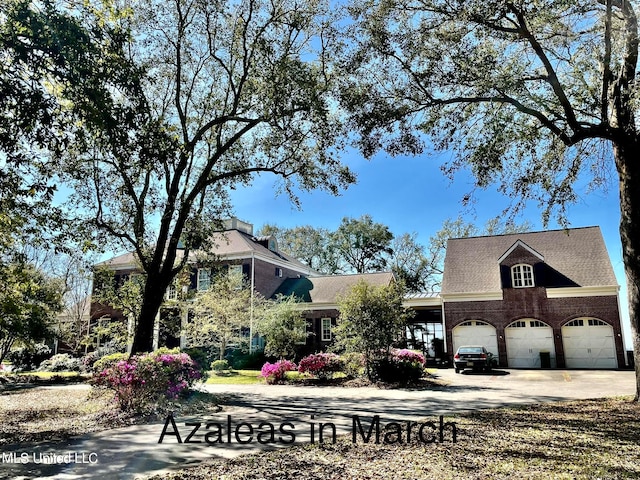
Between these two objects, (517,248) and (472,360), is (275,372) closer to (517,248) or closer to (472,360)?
(472,360)

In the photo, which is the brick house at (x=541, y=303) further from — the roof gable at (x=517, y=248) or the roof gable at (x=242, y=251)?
the roof gable at (x=242, y=251)

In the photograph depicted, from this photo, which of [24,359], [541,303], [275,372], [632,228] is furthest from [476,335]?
[24,359]

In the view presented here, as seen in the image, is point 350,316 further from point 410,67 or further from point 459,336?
point 459,336

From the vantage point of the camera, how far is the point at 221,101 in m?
15.9

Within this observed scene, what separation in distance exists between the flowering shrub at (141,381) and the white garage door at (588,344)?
22001 millimetres

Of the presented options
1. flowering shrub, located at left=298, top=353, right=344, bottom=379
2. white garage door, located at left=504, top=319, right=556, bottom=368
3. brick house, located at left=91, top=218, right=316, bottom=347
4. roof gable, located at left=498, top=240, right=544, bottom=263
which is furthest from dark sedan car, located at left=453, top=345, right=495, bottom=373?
brick house, located at left=91, top=218, right=316, bottom=347

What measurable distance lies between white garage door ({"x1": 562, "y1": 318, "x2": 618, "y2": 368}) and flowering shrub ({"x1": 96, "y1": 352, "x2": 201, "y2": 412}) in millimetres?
22001

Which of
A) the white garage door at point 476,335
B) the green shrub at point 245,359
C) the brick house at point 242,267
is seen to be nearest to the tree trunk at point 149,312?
the brick house at point 242,267

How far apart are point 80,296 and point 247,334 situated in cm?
1244

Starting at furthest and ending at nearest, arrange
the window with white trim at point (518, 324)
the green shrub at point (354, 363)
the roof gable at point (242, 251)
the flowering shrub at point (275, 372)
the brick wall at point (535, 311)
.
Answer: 1. the roof gable at point (242, 251)
2. the window with white trim at point (518, 324)
3. the brick wall at point (535, 311)
4. the flowering shrub at point (275, 372)
5. the green shrub at point (354, 363)

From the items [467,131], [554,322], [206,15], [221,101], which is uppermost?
[206,15]

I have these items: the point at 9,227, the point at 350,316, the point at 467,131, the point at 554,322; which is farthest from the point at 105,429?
the point at 554,322

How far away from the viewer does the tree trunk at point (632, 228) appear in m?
10.3

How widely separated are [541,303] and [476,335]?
4124mm
